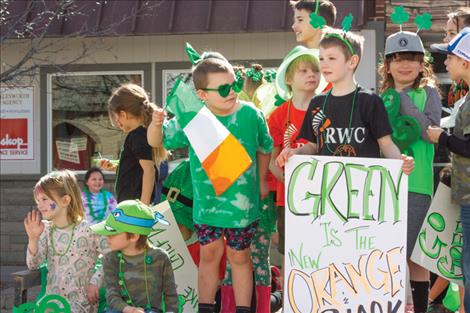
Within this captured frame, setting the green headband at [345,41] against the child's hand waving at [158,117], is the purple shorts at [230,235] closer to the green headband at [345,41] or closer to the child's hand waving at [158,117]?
the child's hand waving at [158,117]

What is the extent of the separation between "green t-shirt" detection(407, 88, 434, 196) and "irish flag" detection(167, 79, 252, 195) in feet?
3.51

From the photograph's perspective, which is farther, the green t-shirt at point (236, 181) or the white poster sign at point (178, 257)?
the white poster sign at point (178, 257)

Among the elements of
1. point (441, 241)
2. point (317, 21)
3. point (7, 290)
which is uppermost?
point (317, 21)

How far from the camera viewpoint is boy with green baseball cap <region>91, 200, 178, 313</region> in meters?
4.98

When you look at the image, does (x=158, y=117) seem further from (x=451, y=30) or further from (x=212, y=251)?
(x=451, y=30)

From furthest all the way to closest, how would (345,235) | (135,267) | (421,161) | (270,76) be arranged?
1. (270,76)
2. (421,161)
3. (135,267)
4. (345,235)

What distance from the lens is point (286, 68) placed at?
566 centimetres

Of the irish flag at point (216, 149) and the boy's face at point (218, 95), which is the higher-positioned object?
the boy's face at point (218, 95)

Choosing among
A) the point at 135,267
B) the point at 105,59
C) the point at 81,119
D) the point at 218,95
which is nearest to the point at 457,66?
the point at 218,95

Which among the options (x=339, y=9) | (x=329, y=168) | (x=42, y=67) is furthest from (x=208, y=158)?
(x=42, y=67)

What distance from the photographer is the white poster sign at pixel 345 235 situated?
4.70 metres

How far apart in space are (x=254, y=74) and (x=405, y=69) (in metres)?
1.26

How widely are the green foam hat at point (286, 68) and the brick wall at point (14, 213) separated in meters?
5.98

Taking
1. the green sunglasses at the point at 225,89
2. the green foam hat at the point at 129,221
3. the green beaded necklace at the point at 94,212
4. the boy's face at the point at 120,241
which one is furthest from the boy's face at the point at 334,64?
the green beaded necklace at the point at 94,212
